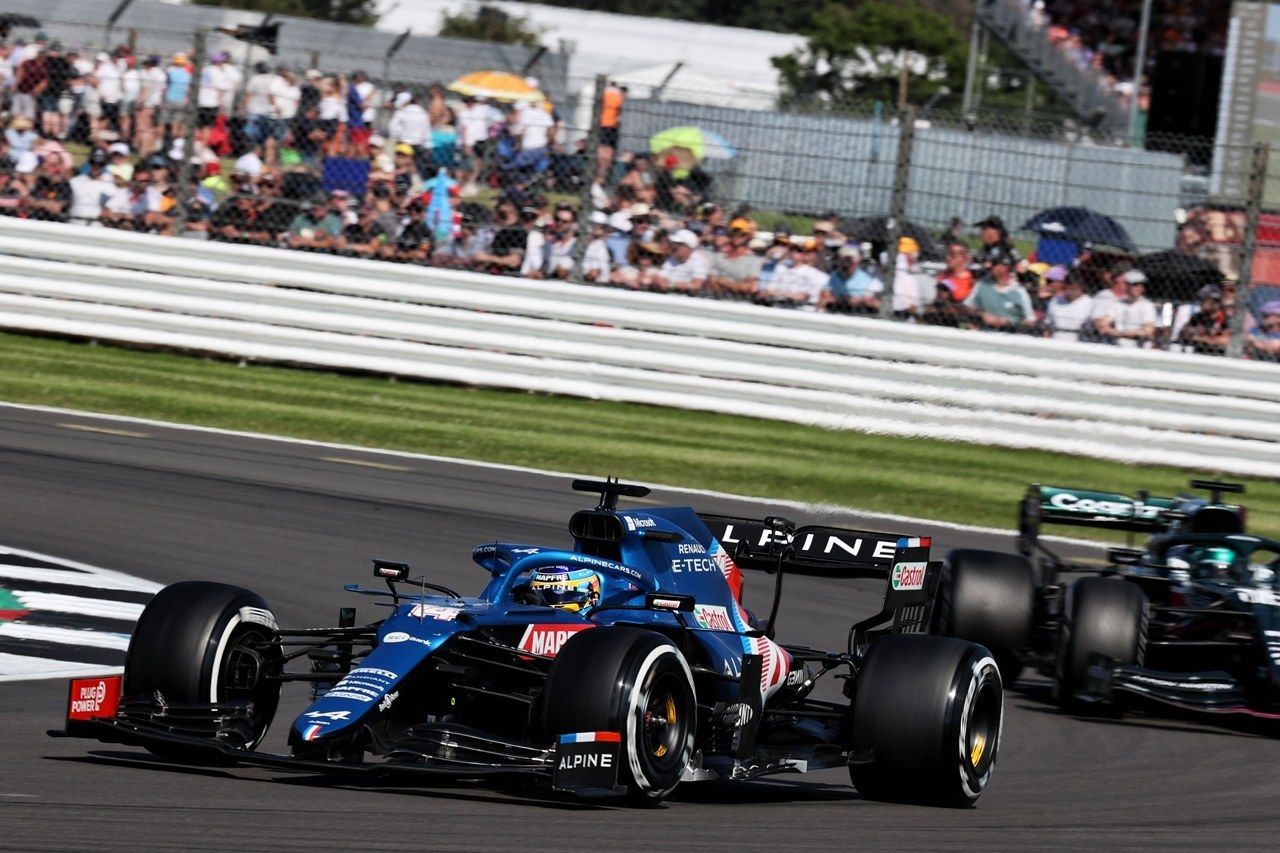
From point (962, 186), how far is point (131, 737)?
11.9 meters

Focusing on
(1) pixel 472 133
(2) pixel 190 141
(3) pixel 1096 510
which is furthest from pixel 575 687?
(2) pixel 190 141

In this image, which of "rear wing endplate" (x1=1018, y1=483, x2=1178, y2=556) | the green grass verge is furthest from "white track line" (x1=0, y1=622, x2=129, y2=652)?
the green grass verge

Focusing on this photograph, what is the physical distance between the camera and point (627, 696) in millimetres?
5844

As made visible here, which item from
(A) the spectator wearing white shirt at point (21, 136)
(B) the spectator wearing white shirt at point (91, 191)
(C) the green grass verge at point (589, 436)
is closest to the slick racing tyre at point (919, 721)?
(C) the green grass verge at point (589, 436)

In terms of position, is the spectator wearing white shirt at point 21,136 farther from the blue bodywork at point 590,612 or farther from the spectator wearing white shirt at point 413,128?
the blue bodywork at point 590,612

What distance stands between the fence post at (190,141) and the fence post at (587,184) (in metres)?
3.61

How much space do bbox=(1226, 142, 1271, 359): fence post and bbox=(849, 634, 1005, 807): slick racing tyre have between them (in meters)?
10.3

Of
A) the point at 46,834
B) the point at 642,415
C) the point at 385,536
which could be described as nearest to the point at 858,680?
the point at 46,834

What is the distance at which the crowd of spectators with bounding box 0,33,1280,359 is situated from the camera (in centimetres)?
1653

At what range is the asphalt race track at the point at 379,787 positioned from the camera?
553cm

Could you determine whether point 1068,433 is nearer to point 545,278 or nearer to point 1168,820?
point 545,278

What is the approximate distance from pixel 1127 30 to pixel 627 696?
41.3 metres

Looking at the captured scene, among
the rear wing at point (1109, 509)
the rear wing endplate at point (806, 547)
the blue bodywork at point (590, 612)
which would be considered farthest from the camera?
the rear wing at point (1109, 509)

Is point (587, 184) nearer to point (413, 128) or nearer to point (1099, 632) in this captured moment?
point (413, 128)
